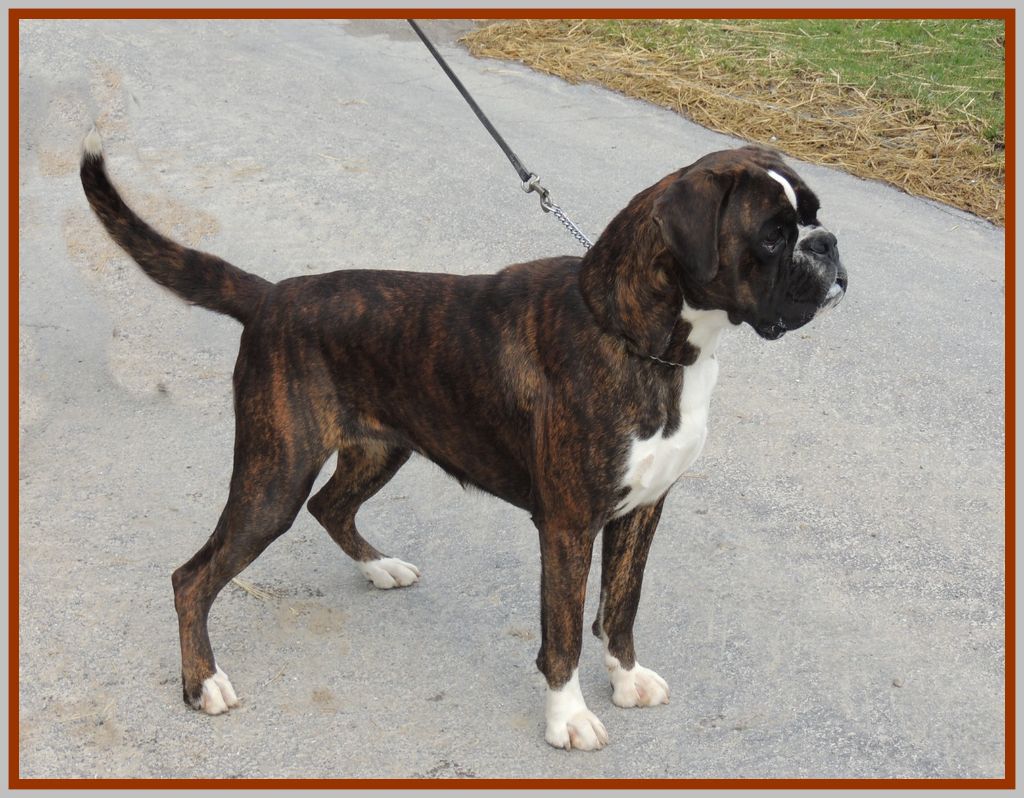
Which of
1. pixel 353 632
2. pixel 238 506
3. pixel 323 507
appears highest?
pixel 238 506

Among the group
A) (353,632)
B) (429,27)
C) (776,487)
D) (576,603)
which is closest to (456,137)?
(429,27)

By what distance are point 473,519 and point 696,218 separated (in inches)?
81.6

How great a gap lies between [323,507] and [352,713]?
32.3 inches

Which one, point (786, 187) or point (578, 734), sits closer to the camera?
point (786, 187)

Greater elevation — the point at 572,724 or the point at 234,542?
the point at 234,542

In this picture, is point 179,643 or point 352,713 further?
point 179,643

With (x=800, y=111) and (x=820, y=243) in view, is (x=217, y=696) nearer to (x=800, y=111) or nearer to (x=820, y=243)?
(x=820, y=243)

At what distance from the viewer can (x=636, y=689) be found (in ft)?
12.4

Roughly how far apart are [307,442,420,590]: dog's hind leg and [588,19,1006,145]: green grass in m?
4.98

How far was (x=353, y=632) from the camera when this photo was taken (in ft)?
13.6

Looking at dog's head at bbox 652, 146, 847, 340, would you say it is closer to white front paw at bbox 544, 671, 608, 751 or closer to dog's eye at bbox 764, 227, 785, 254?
dog's eye at bbox 764, 227, 785, 254

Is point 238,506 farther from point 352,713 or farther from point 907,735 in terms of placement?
point 907,735

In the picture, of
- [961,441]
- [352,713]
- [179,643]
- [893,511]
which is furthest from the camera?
[961,441]

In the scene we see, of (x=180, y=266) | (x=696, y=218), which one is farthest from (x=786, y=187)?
(x=180, y=266)
